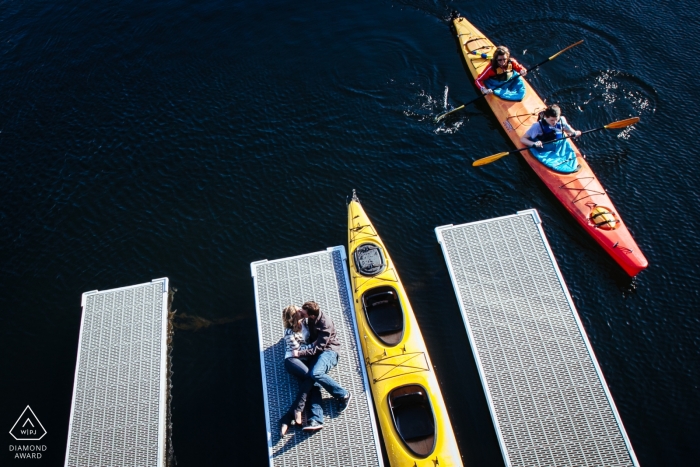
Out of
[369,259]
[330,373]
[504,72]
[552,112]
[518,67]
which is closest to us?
[330,373]

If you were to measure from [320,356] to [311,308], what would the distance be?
135 cm

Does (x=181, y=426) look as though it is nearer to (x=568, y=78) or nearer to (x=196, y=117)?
(x=196, y=117)

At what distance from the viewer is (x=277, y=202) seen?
69.2ft

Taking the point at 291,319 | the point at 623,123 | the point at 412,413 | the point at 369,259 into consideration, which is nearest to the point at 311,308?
the point at 291,319

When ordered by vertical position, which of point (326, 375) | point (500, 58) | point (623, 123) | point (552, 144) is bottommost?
point (326, 375)

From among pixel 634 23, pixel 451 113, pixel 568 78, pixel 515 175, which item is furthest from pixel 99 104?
pixel 634 23

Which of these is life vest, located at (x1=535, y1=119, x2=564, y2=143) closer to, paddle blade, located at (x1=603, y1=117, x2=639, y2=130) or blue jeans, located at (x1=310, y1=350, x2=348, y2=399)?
paddle blade, located at (x1=603, y1=117, x2=639, y2=130)

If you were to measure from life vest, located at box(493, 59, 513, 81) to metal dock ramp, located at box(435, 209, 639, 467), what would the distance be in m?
7.41

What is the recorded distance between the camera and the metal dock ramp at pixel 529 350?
45.6 feet

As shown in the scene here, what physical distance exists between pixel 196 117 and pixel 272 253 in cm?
843

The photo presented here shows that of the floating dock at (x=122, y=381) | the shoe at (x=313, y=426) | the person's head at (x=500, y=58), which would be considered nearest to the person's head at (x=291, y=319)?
the shoe at (x=313, y=426)

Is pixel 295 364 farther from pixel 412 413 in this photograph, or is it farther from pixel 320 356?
pixel 412 413

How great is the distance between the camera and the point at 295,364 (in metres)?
14.6

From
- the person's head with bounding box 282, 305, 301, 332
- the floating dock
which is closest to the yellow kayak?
the person's head with bounding box 282, 305, 301, 332
